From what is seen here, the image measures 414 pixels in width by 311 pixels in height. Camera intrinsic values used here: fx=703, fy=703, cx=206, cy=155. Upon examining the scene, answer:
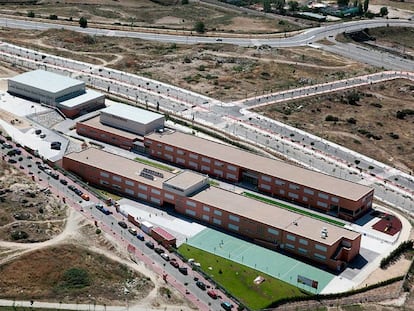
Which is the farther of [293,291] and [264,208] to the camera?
[264,208]

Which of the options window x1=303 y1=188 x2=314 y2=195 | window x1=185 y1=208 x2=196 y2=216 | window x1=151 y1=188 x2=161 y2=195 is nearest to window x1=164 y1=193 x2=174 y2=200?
window x1=151 y1=188 x2=161 y2=195

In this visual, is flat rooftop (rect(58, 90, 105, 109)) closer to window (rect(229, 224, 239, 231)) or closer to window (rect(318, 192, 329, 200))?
window (rect(229, 224, 239, 231))

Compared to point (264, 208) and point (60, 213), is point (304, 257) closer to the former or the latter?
point (264, 208)

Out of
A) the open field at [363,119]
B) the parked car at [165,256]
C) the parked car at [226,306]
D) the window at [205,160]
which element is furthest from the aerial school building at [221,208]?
the open field at [363,119]

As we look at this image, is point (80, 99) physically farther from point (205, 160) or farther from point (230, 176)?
point (230, 176)

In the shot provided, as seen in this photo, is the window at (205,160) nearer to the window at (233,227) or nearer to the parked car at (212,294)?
the window at (233,227)

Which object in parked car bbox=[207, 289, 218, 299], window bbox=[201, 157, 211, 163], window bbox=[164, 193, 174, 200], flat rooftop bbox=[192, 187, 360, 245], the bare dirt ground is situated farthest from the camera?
window bbox=[201, 157, 211, 163]

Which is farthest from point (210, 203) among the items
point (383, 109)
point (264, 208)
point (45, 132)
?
point (383, 109)
